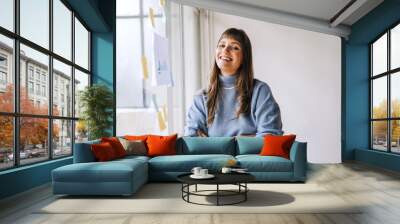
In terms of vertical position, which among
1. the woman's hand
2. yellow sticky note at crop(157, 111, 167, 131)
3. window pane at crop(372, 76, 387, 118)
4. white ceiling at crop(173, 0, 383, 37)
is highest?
white ceiling at crop(173, 0, 383, 37)

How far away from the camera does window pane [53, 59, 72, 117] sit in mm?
6500

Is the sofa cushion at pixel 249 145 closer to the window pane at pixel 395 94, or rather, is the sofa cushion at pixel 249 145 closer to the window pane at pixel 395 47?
the window pane at pixel 395 94

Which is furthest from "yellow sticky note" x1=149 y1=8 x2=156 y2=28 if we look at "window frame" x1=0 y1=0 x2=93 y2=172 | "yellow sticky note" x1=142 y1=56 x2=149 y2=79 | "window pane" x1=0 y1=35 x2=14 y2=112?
"window pane" x1=0 y1=35 x2=14 y2=112

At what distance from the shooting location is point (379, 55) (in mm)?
8688

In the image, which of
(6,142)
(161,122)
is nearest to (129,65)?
(161,122)

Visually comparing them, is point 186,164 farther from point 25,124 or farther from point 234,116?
point 25,124

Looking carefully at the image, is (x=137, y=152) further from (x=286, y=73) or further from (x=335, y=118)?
(x=335, y=118)

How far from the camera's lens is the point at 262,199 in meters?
4.52

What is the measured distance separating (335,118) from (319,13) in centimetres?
250

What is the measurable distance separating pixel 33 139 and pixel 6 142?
79 centimetres

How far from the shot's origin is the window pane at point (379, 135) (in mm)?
8312

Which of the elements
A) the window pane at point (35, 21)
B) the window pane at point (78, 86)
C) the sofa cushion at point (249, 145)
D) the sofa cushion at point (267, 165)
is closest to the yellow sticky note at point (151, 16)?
the window pane at point (78, 86)

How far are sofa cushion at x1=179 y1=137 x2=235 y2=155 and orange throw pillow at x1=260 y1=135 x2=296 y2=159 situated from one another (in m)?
0.62

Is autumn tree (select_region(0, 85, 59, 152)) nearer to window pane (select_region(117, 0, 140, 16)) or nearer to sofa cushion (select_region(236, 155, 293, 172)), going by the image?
sofa cushion (select_region(236, 155, 293, 172))
